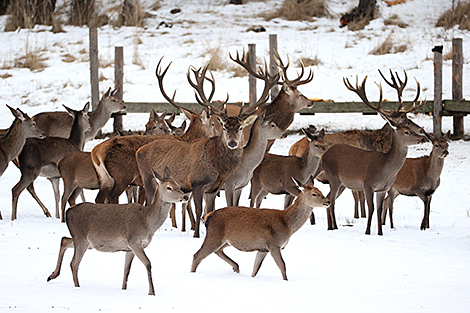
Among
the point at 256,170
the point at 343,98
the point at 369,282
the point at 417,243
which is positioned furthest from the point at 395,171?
the point at 343,98

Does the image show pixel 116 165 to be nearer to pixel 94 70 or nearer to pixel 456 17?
pixel 94 70

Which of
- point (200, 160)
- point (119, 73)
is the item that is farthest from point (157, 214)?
point (119, 73)

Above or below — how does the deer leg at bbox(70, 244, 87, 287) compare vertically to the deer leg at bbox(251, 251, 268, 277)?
above

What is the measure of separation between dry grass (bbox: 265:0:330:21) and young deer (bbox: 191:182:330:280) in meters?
20.0

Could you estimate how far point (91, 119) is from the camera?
13.9m

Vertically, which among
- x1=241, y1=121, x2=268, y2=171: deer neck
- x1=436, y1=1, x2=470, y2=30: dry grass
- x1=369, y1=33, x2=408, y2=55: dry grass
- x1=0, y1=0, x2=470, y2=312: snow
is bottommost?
x1=0, y1=0, x2=470, y2=312: snow

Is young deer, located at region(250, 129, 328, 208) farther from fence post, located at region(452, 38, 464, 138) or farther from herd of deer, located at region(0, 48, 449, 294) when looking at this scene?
fence post, located at region(452, 38, 464, 138)

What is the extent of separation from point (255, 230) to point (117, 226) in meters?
1.43

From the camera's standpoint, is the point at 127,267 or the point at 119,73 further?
the point at 119,73

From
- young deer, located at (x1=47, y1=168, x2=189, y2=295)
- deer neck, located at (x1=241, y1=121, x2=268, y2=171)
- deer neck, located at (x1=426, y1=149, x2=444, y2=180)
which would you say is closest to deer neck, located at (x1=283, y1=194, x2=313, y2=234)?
young deer, located at (x1=47, y1=168, x2=189, y2=295)

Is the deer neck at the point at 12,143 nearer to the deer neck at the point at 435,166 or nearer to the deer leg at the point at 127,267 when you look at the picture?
the deer leg at the point at 127,267

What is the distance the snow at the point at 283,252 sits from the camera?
6359 millimetres

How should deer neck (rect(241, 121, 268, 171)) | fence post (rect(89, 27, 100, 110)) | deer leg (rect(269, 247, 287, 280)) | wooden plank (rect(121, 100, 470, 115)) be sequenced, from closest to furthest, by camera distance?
deer leg (rect(269, 247, 287, 280)), deer neck (rect(241, 121, 268, 171)), wooden plank (rect(121, 100, 470, 115)), fence post (rect(89, 27, 100, 110))

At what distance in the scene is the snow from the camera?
250 inches
